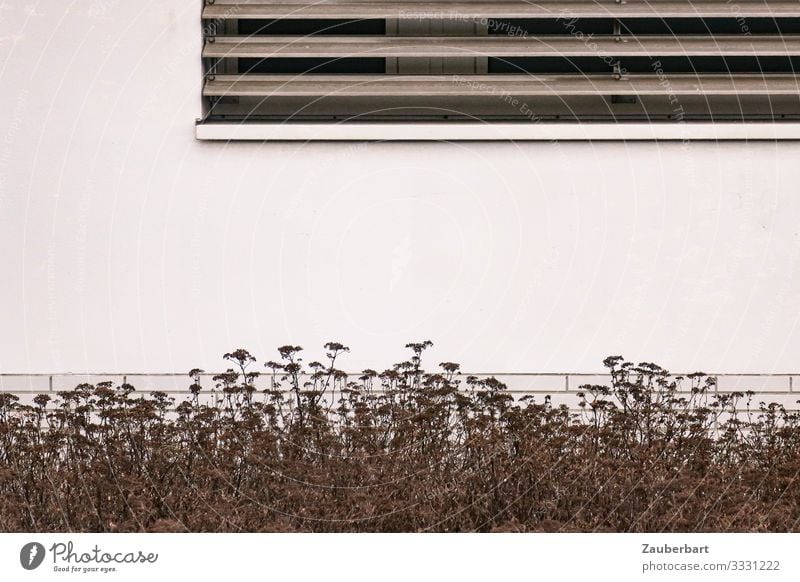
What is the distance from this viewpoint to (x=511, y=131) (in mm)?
7875

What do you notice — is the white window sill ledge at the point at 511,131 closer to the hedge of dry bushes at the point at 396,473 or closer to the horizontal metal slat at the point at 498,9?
the horizontal metal slat at the point at 498,9

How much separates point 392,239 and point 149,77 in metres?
1.96

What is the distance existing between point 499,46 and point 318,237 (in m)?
1.77

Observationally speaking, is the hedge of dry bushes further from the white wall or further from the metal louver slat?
the metal louver slat

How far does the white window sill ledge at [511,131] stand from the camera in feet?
25.7

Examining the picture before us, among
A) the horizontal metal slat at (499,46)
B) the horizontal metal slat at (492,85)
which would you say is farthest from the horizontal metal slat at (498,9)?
the horizontal metal slat at (492,85)

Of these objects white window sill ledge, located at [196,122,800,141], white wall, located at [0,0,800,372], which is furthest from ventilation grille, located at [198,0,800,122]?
white wall, located at [0,0,800,372]

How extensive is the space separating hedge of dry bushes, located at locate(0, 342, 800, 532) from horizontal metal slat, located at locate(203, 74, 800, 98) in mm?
2190

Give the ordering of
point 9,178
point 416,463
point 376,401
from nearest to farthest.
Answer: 1. point 416,463
2. point 376,401
3. point 9,178

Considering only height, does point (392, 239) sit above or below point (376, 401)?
above

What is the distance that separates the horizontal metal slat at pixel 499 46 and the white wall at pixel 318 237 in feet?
1.54
